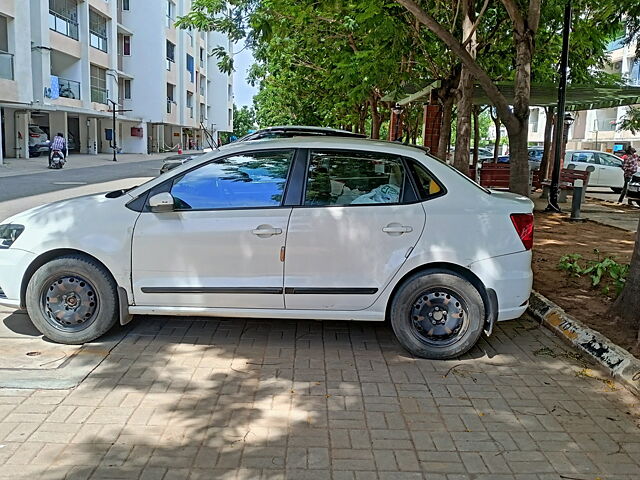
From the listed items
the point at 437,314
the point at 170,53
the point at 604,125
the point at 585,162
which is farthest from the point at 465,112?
the point at 604,125

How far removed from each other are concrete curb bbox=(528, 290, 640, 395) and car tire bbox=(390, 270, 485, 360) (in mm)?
977

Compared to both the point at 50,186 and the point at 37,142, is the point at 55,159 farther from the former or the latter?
the point at 37,142

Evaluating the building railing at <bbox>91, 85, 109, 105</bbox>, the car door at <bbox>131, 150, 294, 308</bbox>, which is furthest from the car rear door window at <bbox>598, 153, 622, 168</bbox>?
the building railing at <bbox>91, 85, 109, 105</bbox>

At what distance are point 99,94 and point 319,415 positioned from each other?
38813mm

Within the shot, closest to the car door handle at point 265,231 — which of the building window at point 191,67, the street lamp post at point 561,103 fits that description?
the street lamp post at point 561,103

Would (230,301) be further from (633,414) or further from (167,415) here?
(633,414)

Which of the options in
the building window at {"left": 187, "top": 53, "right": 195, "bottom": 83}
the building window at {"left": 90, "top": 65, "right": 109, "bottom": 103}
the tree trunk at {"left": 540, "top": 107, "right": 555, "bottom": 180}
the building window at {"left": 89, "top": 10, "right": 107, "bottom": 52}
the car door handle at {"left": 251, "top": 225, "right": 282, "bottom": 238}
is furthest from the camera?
the building window at {"left": 187, "top": 53, "right": 195, "bottom": 83}

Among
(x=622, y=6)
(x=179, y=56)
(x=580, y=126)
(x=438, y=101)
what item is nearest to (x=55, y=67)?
(x=179, y=56)

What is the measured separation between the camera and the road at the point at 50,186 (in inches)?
525

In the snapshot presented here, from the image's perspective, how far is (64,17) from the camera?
33094 mm

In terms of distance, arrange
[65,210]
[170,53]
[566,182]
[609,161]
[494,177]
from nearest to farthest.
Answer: [65,210] → [494,177] → [566,182] → [609,161] → [170,53]

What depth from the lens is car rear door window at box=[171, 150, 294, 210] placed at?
16.2 feet

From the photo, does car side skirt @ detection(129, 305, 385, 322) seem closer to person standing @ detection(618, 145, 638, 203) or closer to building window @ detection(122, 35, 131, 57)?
person standing @ detection(618, 145, 638, 203)

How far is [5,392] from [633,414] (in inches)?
167
